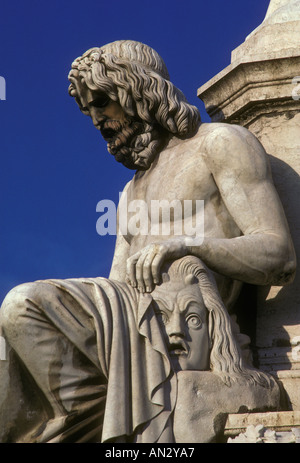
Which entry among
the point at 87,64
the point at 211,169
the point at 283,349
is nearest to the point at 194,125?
the point at 211,169

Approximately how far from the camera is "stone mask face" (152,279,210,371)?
6941 mm

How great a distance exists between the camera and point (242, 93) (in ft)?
28.2

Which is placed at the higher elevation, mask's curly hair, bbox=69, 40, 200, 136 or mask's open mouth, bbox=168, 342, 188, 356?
mask's curly hair, bbox=69, 40, 200, 136

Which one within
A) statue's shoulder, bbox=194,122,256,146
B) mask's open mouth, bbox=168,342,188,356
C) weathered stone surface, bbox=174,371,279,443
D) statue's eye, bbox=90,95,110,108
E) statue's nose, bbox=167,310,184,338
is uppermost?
statue's eye, bbox=90,95,110,108

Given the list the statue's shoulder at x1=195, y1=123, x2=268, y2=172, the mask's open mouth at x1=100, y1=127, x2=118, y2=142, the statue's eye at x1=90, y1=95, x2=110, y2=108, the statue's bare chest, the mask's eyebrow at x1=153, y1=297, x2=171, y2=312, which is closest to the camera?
the mask's eyebrow at x1=153, y1=297, x2=171, y2=312

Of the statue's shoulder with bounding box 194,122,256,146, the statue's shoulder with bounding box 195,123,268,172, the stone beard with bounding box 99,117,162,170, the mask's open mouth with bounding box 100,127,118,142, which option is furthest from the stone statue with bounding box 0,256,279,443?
the mask's open mouth with bounding box 100,127,118,142

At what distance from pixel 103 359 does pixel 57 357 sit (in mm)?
308

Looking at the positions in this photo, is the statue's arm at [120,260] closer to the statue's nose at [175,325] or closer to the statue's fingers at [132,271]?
the statue's fingers at [132,271]

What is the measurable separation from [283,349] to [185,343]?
3.61 ft

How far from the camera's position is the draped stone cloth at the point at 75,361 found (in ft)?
22.1

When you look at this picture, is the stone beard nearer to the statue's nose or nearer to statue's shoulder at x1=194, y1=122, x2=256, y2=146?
statue's shoulder at x1=194, y1=122, x2=256, y2=146

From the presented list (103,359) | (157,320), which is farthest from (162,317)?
(103,359)

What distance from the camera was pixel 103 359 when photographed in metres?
6.84

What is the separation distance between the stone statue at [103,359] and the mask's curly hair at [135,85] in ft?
5.36
